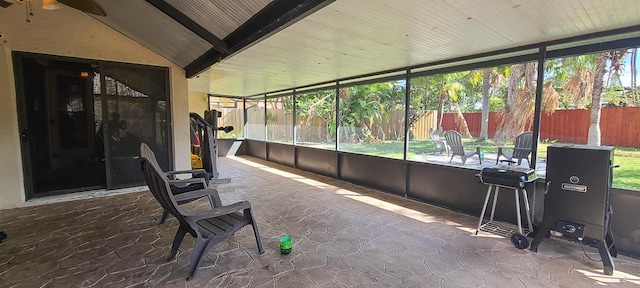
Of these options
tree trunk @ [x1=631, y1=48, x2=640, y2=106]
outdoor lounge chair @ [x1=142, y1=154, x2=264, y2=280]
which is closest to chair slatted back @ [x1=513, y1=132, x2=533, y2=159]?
tree trunk @ [x1=631, y1=48, x2=640, y2=106]

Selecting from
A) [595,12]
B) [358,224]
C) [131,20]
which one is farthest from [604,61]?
[131,20]

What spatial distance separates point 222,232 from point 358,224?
1678 mm

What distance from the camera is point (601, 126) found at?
288 cm

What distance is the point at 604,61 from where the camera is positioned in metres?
2.83

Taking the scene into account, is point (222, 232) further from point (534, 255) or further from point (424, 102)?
point (424, 102)

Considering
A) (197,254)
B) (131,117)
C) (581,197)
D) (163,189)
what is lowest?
(197,254)

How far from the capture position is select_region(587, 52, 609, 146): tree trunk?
2846mm

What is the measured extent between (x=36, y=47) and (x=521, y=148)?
6872 mm

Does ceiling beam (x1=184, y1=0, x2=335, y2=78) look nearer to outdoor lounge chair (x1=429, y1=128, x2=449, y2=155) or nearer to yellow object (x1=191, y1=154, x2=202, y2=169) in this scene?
yellow object (x1=191, y1=154, x2=202, y2=169)

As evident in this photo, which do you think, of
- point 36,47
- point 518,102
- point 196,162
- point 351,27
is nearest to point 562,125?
point 518,102

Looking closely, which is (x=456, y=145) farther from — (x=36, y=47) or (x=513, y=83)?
(x=36, y=47)

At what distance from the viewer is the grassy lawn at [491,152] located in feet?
8.90

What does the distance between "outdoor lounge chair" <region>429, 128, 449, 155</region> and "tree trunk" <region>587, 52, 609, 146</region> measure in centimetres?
163

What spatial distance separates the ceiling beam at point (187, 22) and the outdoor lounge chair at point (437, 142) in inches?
131
